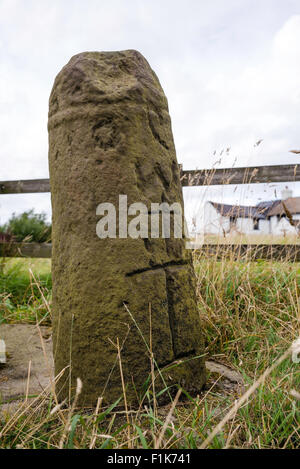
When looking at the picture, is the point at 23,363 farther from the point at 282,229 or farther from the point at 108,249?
the point at 282,229

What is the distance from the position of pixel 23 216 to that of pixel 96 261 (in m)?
10.5

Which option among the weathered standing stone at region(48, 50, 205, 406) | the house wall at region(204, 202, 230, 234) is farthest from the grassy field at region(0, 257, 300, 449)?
the house wall at region(204, 202, 230, 234)

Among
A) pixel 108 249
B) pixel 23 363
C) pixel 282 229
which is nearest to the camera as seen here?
pixel 108 249

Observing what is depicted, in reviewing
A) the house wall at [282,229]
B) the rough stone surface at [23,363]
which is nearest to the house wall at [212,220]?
the house wall at [282,229]

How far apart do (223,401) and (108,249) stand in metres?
0.87

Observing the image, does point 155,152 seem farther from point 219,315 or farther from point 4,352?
point 4,352

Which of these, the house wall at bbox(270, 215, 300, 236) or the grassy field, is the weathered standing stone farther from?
the house wall at bbox(270, 215, 300, 236)

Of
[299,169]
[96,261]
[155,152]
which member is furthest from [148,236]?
[299,169]

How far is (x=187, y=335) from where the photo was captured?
1.95 meters

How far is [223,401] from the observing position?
1.87 m

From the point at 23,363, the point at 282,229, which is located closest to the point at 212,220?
the point at 282,229

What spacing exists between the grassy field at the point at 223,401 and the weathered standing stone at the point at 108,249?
161 millimetres

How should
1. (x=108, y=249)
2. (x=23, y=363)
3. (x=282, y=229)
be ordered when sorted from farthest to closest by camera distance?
(x=282, y=229) < (x=23, y=363) < (x=108, y=249)

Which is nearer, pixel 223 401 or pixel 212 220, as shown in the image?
pixel 223 401
